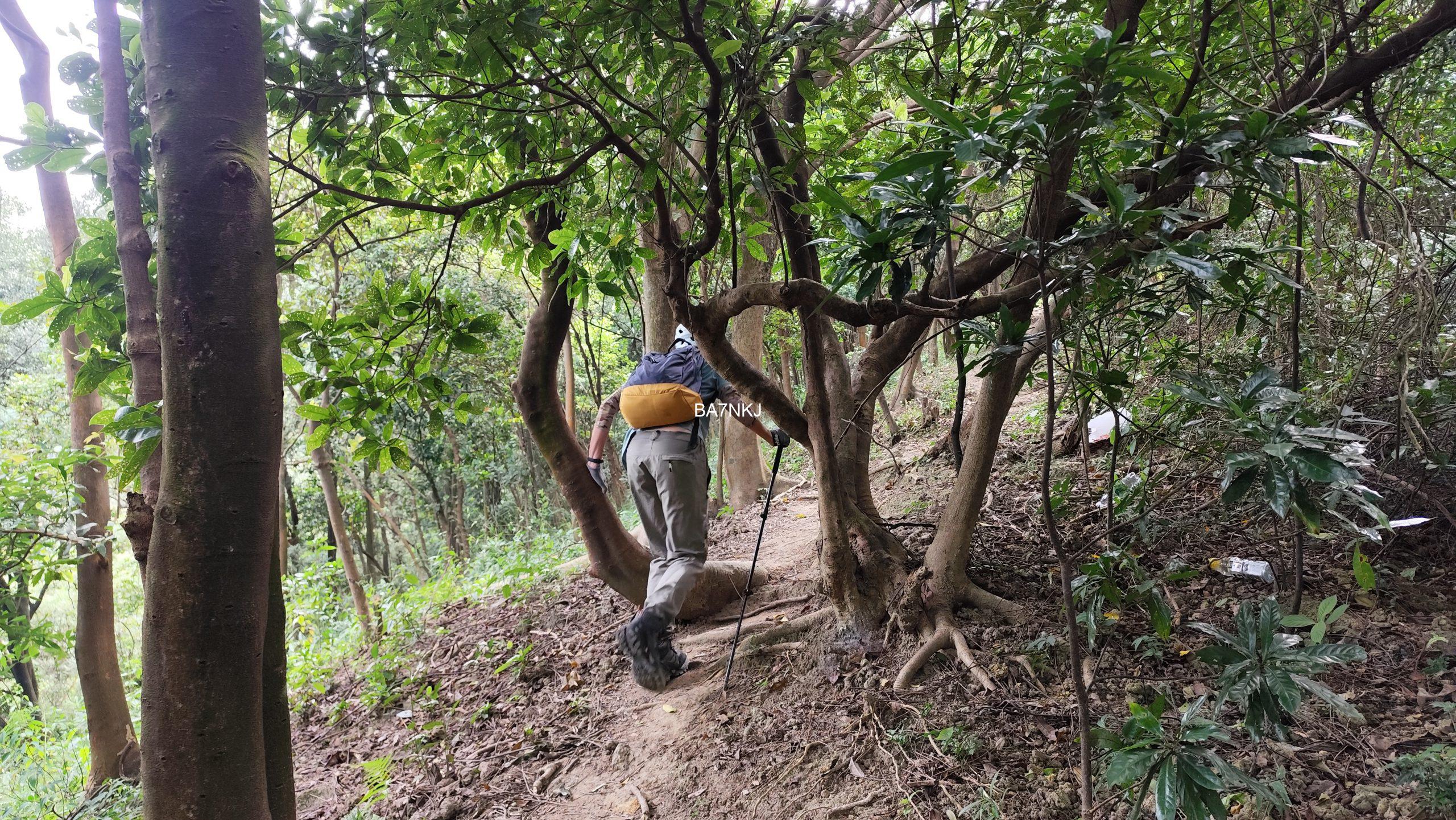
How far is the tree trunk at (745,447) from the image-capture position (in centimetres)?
779

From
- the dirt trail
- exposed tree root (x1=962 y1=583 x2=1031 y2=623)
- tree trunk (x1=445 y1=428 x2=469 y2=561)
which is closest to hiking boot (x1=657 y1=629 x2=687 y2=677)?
the dirt trail

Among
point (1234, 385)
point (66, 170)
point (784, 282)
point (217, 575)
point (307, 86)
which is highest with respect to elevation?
point (307, 86)

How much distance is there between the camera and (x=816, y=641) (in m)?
3.94

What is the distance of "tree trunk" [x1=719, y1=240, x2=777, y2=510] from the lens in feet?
25.6

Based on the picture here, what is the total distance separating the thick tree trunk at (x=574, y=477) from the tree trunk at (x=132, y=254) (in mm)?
2917

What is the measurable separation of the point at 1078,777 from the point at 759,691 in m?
1.77

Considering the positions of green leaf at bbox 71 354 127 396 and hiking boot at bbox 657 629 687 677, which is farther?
hiking boot at bbox 657 629 687 677

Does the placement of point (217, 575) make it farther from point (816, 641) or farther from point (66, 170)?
point (816, 641)

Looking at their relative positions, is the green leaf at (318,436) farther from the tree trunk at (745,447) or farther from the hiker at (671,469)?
the tree trunk at (745,447)

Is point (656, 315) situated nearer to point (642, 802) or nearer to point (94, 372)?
point (642, 802)

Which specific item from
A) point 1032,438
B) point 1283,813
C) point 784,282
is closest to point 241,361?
point 784,282

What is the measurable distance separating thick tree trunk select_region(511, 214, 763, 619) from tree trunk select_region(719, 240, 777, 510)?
2.90 m

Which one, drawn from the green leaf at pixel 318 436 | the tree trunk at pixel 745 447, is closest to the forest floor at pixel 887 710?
the green leaf at pixel 318 436

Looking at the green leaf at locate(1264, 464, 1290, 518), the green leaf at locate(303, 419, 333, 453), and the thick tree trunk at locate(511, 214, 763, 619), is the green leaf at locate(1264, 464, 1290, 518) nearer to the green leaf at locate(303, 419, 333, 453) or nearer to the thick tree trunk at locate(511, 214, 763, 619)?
the green leaf at locate(303, 419, 333, 453)
